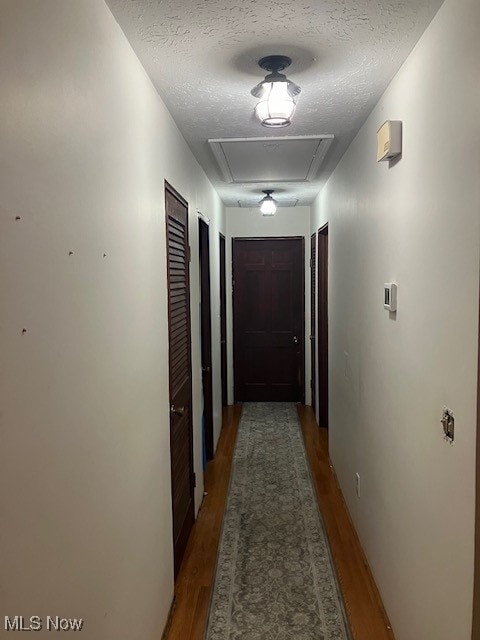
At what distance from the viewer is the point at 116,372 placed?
157 centimetres

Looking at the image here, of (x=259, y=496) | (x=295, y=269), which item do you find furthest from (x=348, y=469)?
(x=295, y=269)

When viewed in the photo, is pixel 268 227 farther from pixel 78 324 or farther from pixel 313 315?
pixel 78 324

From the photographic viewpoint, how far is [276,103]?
1.92 meters

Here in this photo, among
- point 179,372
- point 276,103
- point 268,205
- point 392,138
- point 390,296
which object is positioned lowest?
point 179,372

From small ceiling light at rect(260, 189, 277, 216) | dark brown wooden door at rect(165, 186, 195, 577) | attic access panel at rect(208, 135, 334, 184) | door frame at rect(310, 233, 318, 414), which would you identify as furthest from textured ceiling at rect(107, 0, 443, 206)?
door frame at rect(310, 233, 318, 414)

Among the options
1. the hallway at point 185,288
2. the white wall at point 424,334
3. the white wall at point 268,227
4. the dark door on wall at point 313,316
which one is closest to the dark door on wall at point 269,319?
the white wall at point 268,227

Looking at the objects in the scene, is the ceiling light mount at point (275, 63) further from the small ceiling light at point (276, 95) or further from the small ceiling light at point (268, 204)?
the small ceiling light at point (268, 204)

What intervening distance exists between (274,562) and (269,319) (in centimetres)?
365

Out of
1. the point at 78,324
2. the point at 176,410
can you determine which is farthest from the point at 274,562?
the point at 78,324

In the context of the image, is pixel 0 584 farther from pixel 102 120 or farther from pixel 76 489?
pixel 102 120

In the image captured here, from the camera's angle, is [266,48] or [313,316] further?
[313,316]

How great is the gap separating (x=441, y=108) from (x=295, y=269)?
455cm

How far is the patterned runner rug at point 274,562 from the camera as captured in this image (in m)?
2.24
